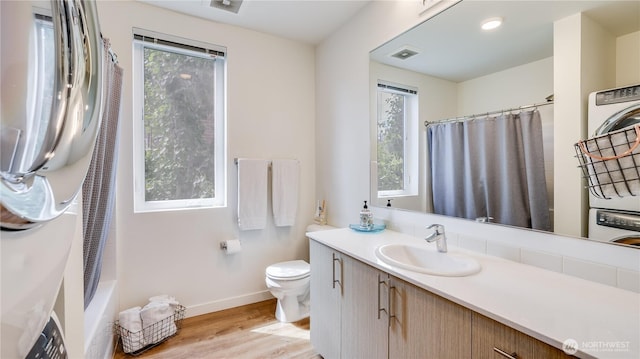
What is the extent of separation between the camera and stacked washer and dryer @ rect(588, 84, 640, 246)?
3.11 feet

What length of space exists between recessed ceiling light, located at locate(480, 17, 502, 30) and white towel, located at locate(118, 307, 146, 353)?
2757 millimetres

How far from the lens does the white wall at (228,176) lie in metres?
2.04

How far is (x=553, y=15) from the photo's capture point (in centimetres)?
115

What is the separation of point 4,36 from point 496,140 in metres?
1.65

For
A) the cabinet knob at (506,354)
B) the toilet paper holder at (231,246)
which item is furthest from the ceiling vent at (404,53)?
the toilet paper holder at (231,246)

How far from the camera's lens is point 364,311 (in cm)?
134

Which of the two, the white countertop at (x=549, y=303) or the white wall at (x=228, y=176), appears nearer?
the white countertop at (x=549, y=303)

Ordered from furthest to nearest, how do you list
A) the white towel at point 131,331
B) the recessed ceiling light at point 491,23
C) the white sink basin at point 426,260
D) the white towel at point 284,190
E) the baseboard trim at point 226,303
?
the white towel at point 284,190 < the baseboard trim at point 226,303 < the white towel at point 131,331 < the recessed ceiling light at point 491,23 < the white sink basin at point 426,260

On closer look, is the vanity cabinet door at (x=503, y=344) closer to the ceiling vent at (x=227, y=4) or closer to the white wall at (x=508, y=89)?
the white wall at (x=508, y=89)

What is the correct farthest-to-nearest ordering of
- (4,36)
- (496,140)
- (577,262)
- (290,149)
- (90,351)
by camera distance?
(290,149), (496,140), (90,351), (577,262), (4,36)

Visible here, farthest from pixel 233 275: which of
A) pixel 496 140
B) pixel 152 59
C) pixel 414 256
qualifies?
pixel 496 140

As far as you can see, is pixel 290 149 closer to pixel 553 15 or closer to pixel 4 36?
pixel 553 15

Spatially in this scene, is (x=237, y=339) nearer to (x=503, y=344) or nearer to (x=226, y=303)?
(x=226, y=303)

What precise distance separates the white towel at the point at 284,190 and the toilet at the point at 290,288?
0.46 meters
